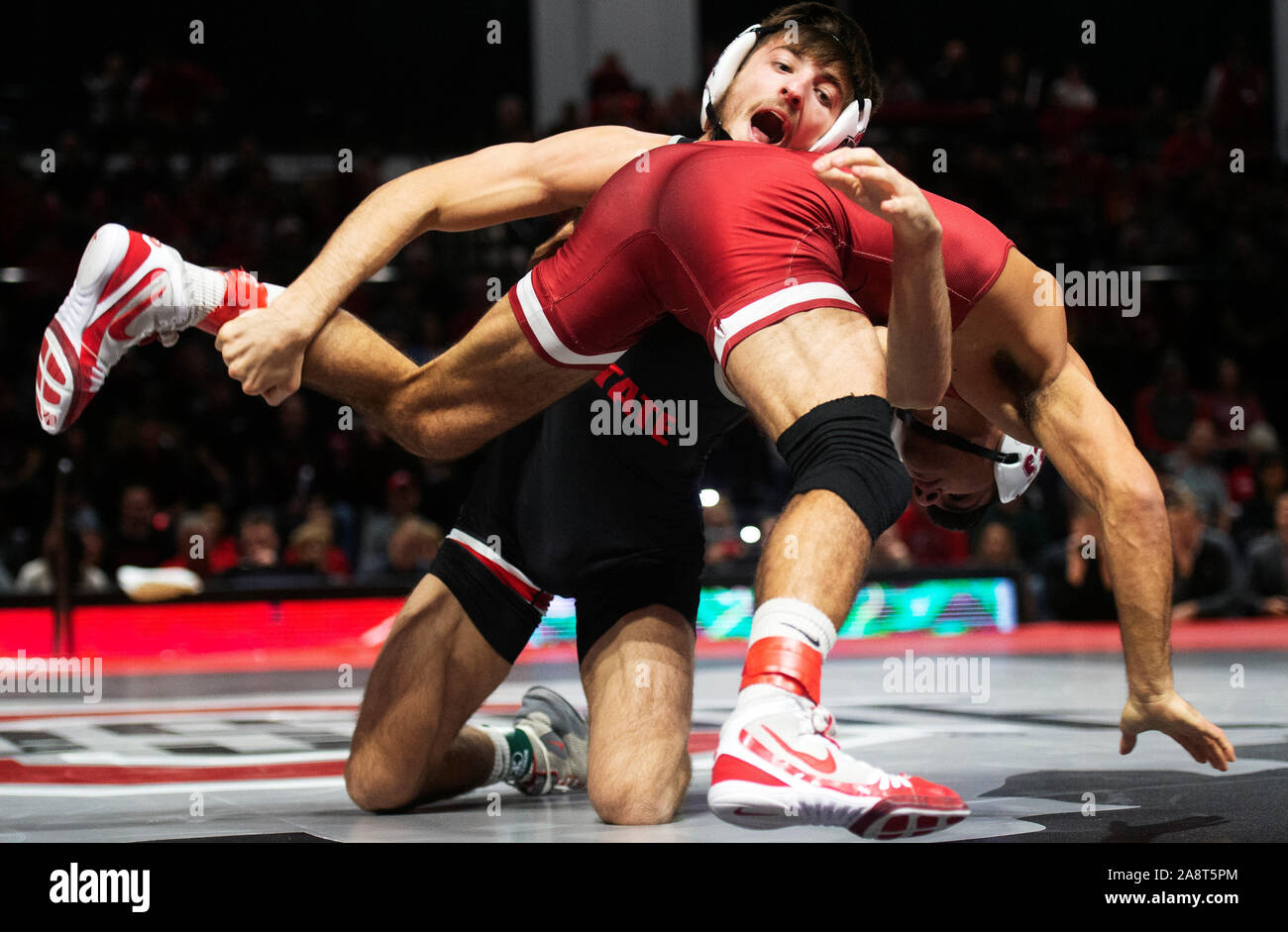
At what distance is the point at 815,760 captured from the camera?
1.80 metres

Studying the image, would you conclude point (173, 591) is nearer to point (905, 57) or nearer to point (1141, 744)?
point (1141, 744)

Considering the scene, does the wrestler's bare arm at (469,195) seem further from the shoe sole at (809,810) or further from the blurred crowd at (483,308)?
the blurred crowd at (483,308)

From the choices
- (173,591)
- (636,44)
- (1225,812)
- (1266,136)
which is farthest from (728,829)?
(1266,136)

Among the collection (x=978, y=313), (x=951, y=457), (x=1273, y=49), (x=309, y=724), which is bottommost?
(x=309, y=724)

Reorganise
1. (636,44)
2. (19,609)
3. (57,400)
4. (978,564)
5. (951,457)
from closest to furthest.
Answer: (57,400) → (951,457) → (19,609) → (978,564) → (636,44)

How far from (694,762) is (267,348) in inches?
57.8

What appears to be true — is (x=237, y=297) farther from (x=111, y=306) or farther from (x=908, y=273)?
(x=908, y=273)

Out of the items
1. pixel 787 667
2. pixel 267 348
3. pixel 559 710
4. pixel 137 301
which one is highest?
pixel 137 301

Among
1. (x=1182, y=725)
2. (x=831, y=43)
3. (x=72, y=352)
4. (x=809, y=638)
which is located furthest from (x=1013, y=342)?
(x=72, y=352)

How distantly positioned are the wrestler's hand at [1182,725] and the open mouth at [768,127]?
121cm

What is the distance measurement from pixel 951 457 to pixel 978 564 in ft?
13.9

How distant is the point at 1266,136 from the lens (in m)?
11.7

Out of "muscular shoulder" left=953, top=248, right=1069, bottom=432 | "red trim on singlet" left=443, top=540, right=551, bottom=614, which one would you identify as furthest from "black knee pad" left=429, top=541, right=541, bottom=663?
"muscular shoulder" left=953, top=248, right=1069, bottom=432

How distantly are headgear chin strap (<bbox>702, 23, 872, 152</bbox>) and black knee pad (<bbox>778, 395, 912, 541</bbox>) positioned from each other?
772 mm
